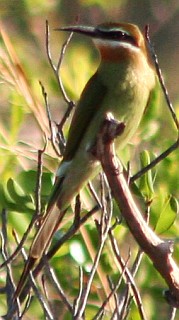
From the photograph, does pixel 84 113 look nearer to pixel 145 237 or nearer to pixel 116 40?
pixel 116 40

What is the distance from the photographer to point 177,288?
1773 millimetres

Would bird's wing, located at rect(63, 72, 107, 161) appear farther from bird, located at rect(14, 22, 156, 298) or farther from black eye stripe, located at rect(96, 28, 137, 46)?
black eye stripe, located at rect(96, 28, 137, 46)

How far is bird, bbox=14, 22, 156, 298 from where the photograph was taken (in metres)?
2.28

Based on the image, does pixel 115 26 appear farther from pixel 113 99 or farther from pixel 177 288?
pixel 177 288

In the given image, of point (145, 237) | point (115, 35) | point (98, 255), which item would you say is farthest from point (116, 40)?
point (145, 237)

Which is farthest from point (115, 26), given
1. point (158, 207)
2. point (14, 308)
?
point (14, 308)

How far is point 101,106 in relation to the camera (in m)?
2.35

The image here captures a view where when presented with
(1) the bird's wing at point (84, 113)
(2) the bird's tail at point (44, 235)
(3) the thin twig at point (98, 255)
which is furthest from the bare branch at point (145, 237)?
(1) the bird's wing at point (84, 113)

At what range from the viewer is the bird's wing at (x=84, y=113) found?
2.31 meters

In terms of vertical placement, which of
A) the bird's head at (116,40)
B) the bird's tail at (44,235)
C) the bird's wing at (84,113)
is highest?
the bird's head at (116,40)

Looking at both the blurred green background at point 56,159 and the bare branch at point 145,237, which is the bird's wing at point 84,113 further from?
the bare branch at point 145,237

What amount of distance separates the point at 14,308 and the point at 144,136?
0.73 metres

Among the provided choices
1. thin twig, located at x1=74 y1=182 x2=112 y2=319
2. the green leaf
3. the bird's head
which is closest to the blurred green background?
the green leaf

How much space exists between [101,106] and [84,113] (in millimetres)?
39
